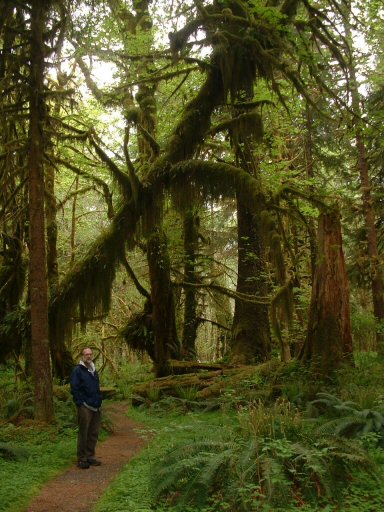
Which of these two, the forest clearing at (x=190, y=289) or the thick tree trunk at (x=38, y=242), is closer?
the forest clearing at (x=190, y=289)

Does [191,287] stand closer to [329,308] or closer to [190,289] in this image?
[190,289]

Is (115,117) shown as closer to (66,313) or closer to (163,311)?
(163,311)

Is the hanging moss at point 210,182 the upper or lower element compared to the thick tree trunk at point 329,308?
upper

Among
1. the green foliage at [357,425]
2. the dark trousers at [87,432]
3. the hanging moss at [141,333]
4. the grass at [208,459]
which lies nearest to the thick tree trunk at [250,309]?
the hanging moss at [141,333]

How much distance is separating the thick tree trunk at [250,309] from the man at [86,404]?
19.7 ft

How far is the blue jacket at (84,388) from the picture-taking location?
25.2ft

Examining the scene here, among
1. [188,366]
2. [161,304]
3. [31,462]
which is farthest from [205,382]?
[31,462]

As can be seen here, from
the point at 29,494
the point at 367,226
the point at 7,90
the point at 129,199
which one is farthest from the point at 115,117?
the point at 29,494

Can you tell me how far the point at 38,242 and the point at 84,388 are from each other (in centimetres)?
313

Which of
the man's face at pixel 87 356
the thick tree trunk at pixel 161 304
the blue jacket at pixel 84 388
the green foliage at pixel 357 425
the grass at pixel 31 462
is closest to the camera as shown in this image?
the grass at pixel 31 462

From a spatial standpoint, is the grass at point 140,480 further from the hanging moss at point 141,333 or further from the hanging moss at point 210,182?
the hanging moss at point 141,333

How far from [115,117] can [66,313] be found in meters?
8.73

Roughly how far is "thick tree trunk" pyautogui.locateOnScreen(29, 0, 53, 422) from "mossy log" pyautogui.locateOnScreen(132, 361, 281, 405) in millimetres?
3562

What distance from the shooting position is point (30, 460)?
7.25 meters
